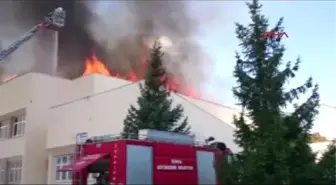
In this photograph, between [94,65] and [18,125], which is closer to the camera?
[18,125]

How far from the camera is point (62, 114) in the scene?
22203mm

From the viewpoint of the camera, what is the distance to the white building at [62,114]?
20.1 metres

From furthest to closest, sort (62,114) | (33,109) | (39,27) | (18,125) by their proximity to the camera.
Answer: (39,27) → (18,125) → (33,109) → (62,114)

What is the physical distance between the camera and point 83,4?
33.0m

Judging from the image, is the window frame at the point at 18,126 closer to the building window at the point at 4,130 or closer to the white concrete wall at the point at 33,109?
the white concrete wall at the point at 33,109

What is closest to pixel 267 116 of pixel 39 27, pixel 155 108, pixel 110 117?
pixel 155 108

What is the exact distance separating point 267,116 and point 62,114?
12.9 meters

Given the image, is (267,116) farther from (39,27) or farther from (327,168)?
(39,27)

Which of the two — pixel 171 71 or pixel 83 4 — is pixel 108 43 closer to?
pixel 83 4

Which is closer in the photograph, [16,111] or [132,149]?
[132,149]

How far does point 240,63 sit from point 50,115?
42.4ft

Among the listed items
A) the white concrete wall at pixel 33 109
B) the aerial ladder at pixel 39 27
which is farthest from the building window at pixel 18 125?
the aerial ladder at pixel 39 27

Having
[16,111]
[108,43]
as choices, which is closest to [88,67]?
[108,43]

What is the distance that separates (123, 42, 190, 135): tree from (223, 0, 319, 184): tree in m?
4.42
